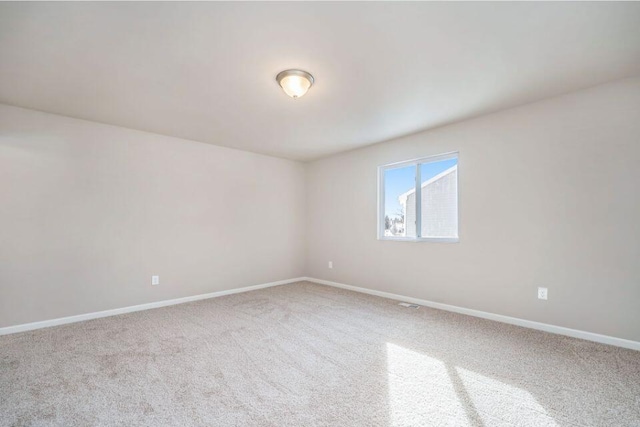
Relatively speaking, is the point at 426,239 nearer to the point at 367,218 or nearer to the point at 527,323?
the point at 367,218

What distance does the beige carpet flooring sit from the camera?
5.31ft

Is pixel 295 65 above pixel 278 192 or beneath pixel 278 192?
above

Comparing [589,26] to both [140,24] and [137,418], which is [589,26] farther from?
[137,418]

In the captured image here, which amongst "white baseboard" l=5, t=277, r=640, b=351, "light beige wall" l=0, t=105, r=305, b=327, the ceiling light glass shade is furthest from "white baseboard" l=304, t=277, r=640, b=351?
the ceiling light glass shade

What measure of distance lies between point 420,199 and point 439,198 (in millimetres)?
267

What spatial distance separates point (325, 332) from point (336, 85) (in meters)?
2.38

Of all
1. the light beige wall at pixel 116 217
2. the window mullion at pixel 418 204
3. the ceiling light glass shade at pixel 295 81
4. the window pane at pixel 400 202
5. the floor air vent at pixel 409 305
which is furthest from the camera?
the window pane at pixel 400 202

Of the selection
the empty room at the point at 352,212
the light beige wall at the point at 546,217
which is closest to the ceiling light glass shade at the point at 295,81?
the empty room at the point at 352,212

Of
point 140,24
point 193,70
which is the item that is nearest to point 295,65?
point 193,70

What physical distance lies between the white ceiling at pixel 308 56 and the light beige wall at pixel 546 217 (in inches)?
12.5

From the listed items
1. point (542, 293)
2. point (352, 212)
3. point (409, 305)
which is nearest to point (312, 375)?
point (409, 305)

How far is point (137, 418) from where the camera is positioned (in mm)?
1592

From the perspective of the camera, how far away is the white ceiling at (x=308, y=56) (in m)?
1.72

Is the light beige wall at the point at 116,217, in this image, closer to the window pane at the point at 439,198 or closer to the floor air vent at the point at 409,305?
the floor air vent at the point at 409,305
